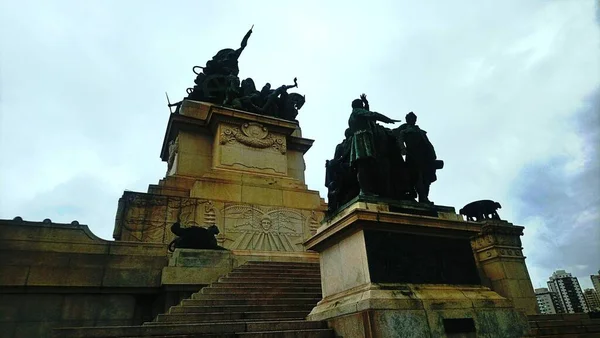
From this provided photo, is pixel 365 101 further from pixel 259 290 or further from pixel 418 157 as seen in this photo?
pixel 259 290

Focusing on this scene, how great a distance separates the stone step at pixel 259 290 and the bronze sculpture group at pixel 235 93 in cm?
1092

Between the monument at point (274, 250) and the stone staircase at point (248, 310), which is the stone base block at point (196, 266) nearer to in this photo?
the monument at point (274, 250)

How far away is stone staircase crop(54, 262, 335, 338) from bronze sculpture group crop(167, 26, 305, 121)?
9742 mm

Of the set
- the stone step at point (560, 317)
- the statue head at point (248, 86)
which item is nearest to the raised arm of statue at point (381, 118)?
the stone step at point (560, 317)

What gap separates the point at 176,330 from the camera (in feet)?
17.3

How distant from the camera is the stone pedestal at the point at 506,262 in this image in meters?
13.1

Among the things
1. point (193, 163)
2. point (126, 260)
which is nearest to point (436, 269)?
point (126, 260)

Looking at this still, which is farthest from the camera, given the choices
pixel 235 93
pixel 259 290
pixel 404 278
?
pixel 235 93

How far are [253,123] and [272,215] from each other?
488cm

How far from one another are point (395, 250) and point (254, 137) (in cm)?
1160

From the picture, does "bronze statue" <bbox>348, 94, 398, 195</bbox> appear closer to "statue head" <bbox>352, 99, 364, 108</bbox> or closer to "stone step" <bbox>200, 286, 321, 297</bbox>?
"statue head" <bbox>352, 99, 364, 108</bbox>

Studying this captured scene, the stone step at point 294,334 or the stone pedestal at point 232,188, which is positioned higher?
the stone pedestal at point 232,188

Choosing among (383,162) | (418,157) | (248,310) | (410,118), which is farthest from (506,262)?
(248,310)

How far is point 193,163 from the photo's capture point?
16031 millimetres
